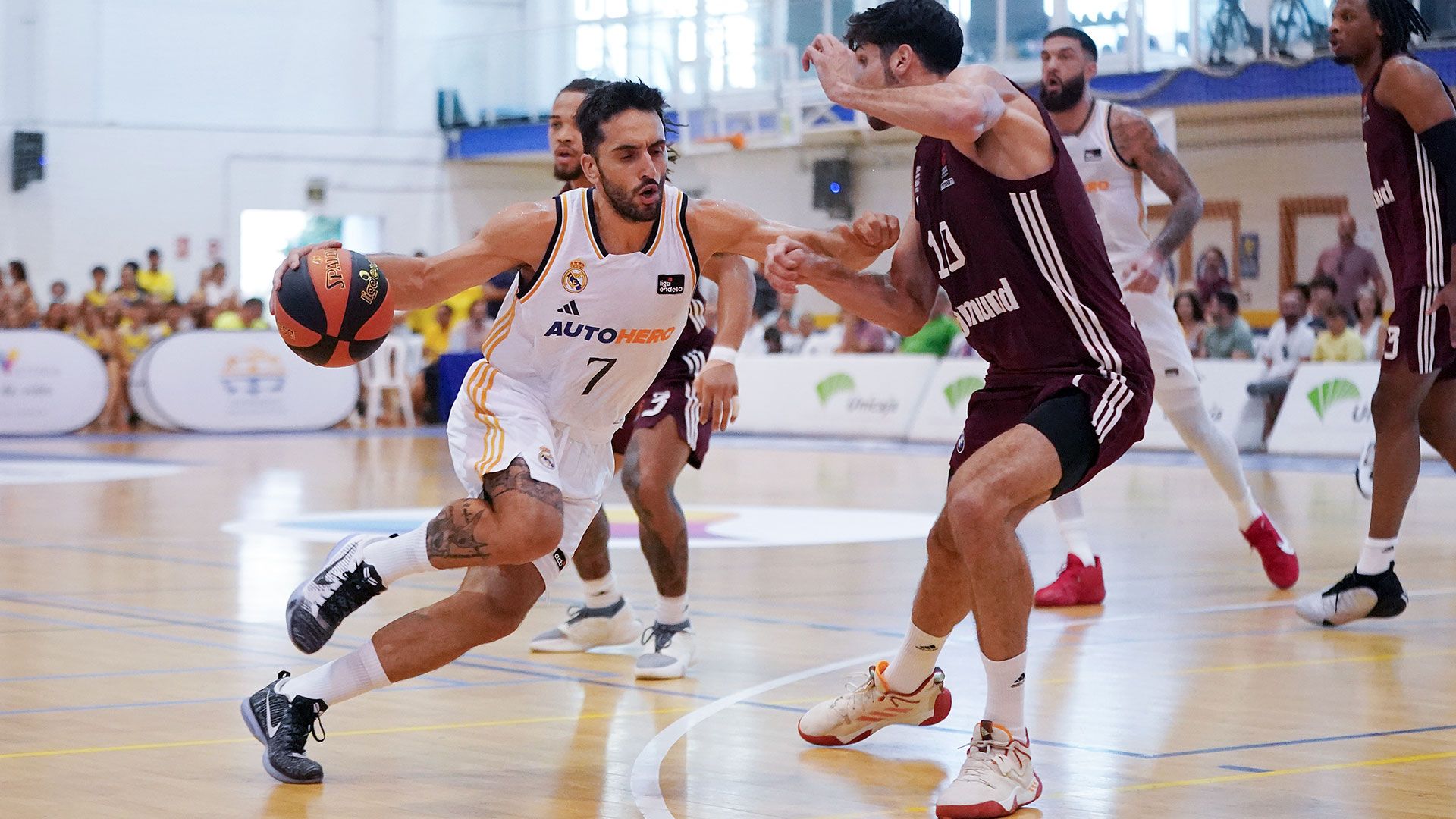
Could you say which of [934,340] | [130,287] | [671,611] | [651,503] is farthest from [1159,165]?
[130,287]

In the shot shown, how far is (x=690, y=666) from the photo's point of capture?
20.6ft

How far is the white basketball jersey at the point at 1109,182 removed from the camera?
7.97 metres

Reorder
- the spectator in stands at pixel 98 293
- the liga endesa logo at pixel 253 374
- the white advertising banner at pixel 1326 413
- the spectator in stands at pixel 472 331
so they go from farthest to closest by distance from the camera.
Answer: the spectator in stands at pixel 98 293, the spectator in stands at pixel 472 331, the liga endesa logo at pixel 253 374, the white advertising banner at pixel 1326 413

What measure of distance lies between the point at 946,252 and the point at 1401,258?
9.85 feet

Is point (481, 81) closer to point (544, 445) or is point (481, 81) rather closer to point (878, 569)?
point (878, 569)

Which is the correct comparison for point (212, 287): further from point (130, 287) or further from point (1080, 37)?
point (1080, 37)

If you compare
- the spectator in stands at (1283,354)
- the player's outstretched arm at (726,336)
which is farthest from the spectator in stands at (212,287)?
the player's outstretched arm at (726,336)

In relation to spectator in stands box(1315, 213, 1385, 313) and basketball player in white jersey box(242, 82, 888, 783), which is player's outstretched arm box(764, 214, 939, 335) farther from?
spectator in stands box(1315, 213, 1385, 313)

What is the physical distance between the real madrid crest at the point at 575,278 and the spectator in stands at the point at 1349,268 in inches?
576

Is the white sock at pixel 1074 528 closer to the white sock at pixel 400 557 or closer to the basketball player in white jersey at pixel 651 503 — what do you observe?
the basketball player in white jersey at pixel 651 503

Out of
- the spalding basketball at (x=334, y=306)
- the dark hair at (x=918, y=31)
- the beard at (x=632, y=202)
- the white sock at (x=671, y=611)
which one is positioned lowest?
the white sock at (x=671, y=611)

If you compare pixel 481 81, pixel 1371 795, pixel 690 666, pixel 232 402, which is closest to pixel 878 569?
pixel 690 666

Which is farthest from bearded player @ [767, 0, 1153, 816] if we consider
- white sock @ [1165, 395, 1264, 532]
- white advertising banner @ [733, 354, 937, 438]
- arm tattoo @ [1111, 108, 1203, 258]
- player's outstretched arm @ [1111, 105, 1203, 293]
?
white advertising banner @ [733, 354, 937, 438]

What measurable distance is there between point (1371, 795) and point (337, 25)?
97.0 ft
